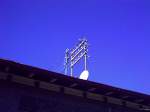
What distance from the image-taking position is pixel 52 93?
47.3ft

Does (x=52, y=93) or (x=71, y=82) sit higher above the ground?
(x=71, y=82)

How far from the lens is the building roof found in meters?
13.3

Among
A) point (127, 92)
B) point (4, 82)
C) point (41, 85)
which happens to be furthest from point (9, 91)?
point (127, 92)

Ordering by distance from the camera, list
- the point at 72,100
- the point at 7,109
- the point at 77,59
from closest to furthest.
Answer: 1. the point at 7,109
2. the point at 72,100
3. the point at 77,59

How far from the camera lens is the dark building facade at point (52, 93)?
525 inches

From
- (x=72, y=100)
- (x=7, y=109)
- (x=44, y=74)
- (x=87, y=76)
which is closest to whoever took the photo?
(x=7, y=109)

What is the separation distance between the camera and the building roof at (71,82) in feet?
43.8

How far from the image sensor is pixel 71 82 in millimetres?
14500

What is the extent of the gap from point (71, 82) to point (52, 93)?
1046mm

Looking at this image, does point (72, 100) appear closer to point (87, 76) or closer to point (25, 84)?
point (25, 84)

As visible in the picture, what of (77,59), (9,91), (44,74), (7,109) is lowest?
(7,109)

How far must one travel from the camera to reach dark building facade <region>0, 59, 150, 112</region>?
13344 millimetres

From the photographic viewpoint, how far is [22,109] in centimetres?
1337

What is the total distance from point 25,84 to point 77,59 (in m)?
12.6
